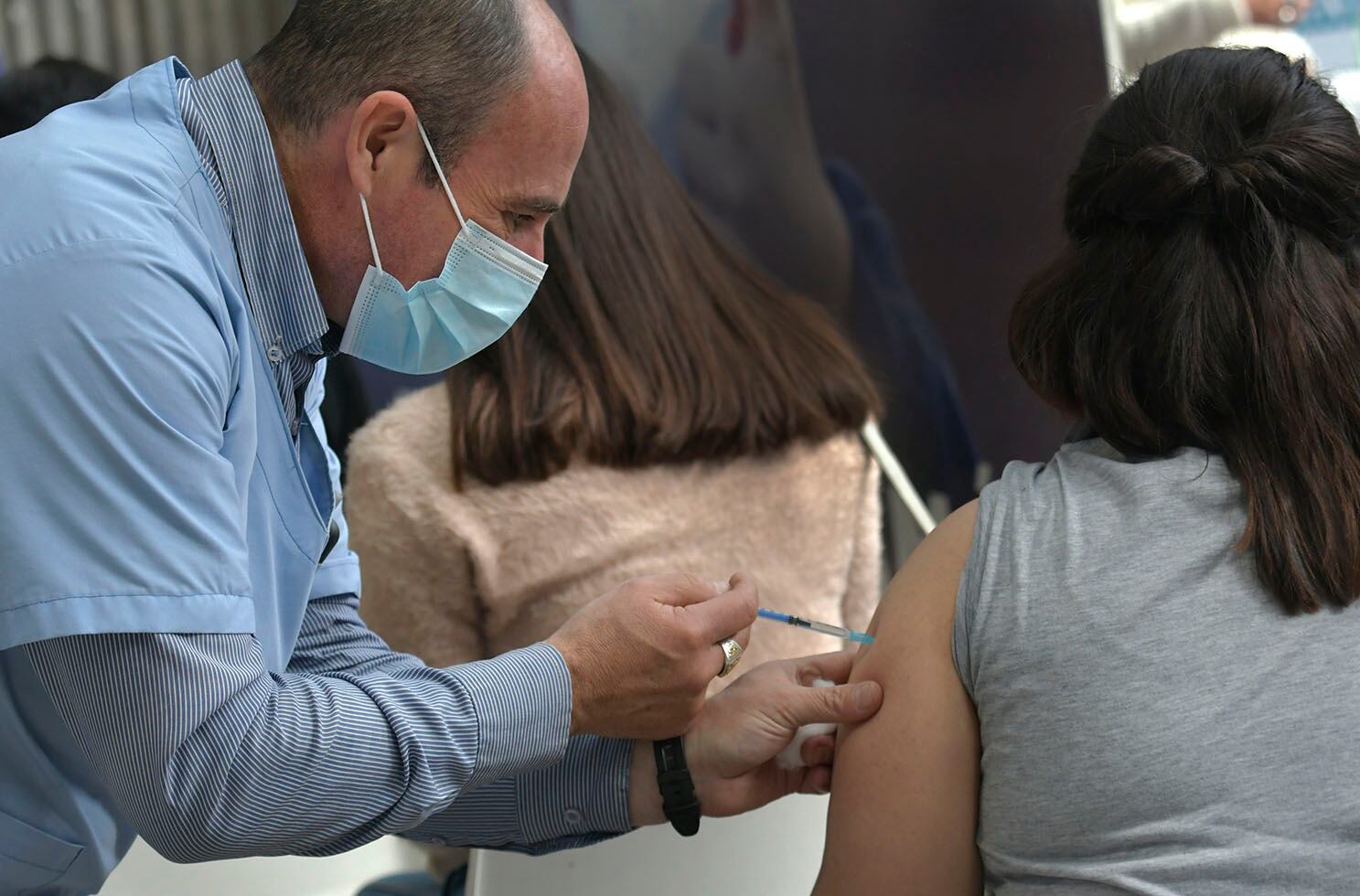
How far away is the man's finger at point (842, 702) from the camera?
1222 millimetres

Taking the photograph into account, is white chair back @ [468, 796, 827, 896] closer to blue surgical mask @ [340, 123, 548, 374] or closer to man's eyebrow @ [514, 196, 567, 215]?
blue surgical mask @ [340, 123, 548, 374]

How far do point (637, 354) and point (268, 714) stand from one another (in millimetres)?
889

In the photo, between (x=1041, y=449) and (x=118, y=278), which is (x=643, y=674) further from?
(x=1041, y=449)

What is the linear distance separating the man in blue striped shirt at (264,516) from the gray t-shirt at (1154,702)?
6.9 inches

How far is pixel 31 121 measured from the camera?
207 centimetres

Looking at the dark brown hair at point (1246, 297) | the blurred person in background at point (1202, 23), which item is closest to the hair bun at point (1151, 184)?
the dark brown hair at point (1246, 297)

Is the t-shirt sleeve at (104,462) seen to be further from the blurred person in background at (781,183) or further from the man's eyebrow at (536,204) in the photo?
the blurred person in background at (781,183)

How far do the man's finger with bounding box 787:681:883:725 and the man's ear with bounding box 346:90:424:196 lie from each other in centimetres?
60

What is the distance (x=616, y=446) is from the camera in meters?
1.79

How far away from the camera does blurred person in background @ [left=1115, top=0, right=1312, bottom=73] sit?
7.02 ft

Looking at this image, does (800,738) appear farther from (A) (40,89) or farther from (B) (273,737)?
(A) (40,89)

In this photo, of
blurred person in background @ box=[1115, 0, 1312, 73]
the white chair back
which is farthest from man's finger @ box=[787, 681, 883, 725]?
blurred person in background @ box=[1115, 0, 1312, 73]

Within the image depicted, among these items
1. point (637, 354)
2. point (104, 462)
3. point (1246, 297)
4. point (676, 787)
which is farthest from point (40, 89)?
point (1246, 297)

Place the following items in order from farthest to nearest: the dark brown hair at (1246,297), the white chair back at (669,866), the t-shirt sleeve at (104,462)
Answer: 1. the white chair back at (669,866)
2. the dark brown hair at (1246,297)
3. the t-shirt sleeve at (104,462)
